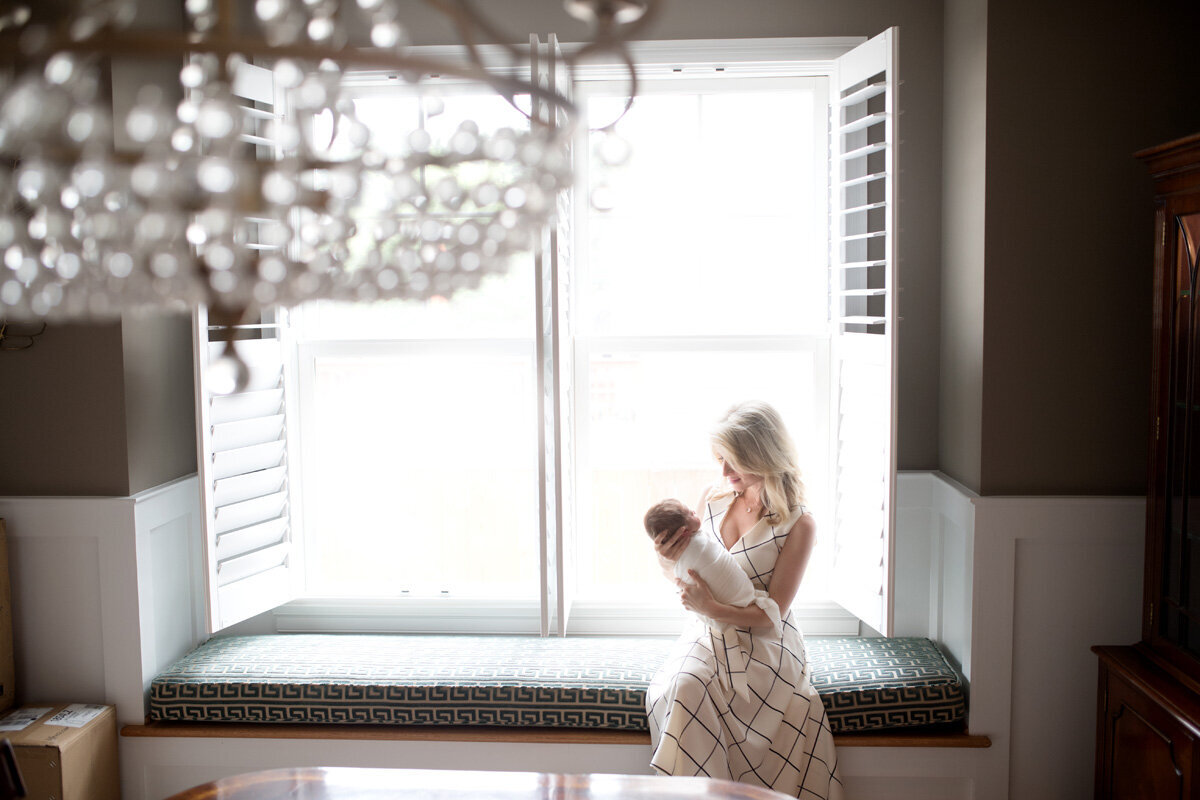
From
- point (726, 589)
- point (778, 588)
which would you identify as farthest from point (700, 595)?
point (778, 588)

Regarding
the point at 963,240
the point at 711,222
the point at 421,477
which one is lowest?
the point at 421,477

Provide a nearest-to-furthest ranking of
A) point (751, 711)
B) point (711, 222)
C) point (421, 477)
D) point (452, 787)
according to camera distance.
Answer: point (452, 787) → point (751, 711) → point (711, 222) → point (421, 477)

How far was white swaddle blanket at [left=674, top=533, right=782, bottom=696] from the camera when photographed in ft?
7.66

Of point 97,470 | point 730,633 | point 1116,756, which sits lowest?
point 1116,756

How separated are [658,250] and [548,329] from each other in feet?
2.21

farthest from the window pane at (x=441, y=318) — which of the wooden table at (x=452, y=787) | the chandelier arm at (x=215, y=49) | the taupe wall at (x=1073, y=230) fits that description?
the chandelier arm at (x=215, y=49)

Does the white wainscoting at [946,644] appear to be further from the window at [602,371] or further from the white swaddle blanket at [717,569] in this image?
the white swaddle blanket at [717,569]

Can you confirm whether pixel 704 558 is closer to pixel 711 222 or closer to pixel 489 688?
pixel 489 688

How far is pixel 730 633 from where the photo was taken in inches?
95.3

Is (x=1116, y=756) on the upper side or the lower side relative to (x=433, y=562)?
lower

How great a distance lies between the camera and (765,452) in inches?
96.7

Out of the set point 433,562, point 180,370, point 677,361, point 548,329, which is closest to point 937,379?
point 677,361

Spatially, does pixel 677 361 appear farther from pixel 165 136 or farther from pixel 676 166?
pixel 165 136

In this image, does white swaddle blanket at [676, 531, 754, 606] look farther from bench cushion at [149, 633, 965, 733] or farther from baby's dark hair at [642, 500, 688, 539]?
bench cushion at [149, 633, 965, 733]
